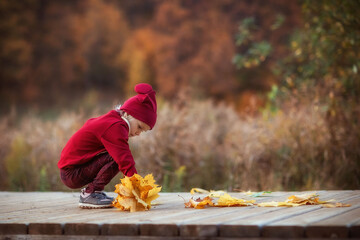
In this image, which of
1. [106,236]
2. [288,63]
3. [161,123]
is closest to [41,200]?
[106,236]

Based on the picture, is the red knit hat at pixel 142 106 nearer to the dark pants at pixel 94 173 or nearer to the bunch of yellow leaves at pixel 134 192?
the dark pants at pixel 94 173

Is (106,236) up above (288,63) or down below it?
below

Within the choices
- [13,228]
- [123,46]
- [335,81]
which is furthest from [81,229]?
[123,46]

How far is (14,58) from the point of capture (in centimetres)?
2281

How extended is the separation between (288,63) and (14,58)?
16.3m

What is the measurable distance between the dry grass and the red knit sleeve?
1.98 meters

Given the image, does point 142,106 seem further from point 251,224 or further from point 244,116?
point 244,116

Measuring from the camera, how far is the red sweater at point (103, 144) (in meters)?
3.35

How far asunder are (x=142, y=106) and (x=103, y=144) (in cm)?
39

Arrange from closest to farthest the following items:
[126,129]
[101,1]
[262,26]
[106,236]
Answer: [106,236]
[126,129]
[262,26]
[101,1]

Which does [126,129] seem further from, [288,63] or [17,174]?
[288,63]

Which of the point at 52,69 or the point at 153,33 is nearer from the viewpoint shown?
the point at 153,33

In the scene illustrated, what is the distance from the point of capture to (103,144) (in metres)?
3.51

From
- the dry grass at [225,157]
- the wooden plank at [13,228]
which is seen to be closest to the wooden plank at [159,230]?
the wooden plank at [13,228]
